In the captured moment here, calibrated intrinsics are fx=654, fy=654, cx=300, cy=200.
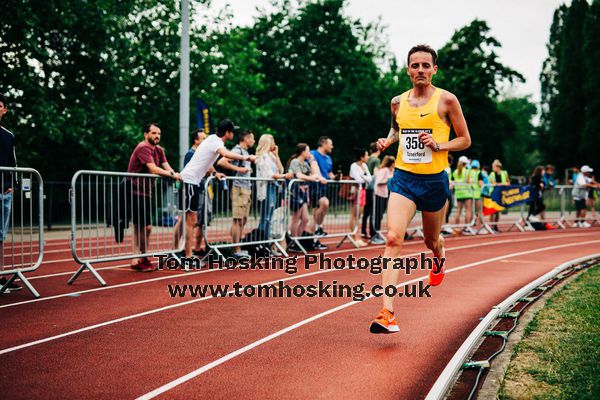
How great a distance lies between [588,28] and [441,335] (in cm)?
6093

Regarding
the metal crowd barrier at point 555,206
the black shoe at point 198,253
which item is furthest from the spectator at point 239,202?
the metal crowd barrier at point 555,206

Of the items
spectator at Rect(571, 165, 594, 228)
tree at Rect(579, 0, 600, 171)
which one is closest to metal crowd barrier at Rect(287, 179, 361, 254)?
spectator at Rect(571, 165, 594, 228)

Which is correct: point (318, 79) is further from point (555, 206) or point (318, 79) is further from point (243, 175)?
point (243, 175)

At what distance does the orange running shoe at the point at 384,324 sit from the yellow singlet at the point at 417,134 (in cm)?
125

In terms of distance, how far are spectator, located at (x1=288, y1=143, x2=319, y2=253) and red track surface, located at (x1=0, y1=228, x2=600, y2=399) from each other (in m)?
3.30

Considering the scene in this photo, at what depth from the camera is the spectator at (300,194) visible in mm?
12344

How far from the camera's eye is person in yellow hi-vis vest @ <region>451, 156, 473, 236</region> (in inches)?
699

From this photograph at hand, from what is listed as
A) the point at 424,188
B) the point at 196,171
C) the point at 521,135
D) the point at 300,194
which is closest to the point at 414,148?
the point at 424,188

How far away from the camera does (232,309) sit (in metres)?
6.73

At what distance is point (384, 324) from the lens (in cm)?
520

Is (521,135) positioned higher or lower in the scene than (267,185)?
higher

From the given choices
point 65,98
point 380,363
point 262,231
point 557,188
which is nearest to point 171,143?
point 65,98

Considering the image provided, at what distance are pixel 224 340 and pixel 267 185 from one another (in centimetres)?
619

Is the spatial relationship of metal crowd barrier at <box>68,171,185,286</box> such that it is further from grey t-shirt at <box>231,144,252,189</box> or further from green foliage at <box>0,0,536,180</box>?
green foliage at <box>0,0,536,180</box>
